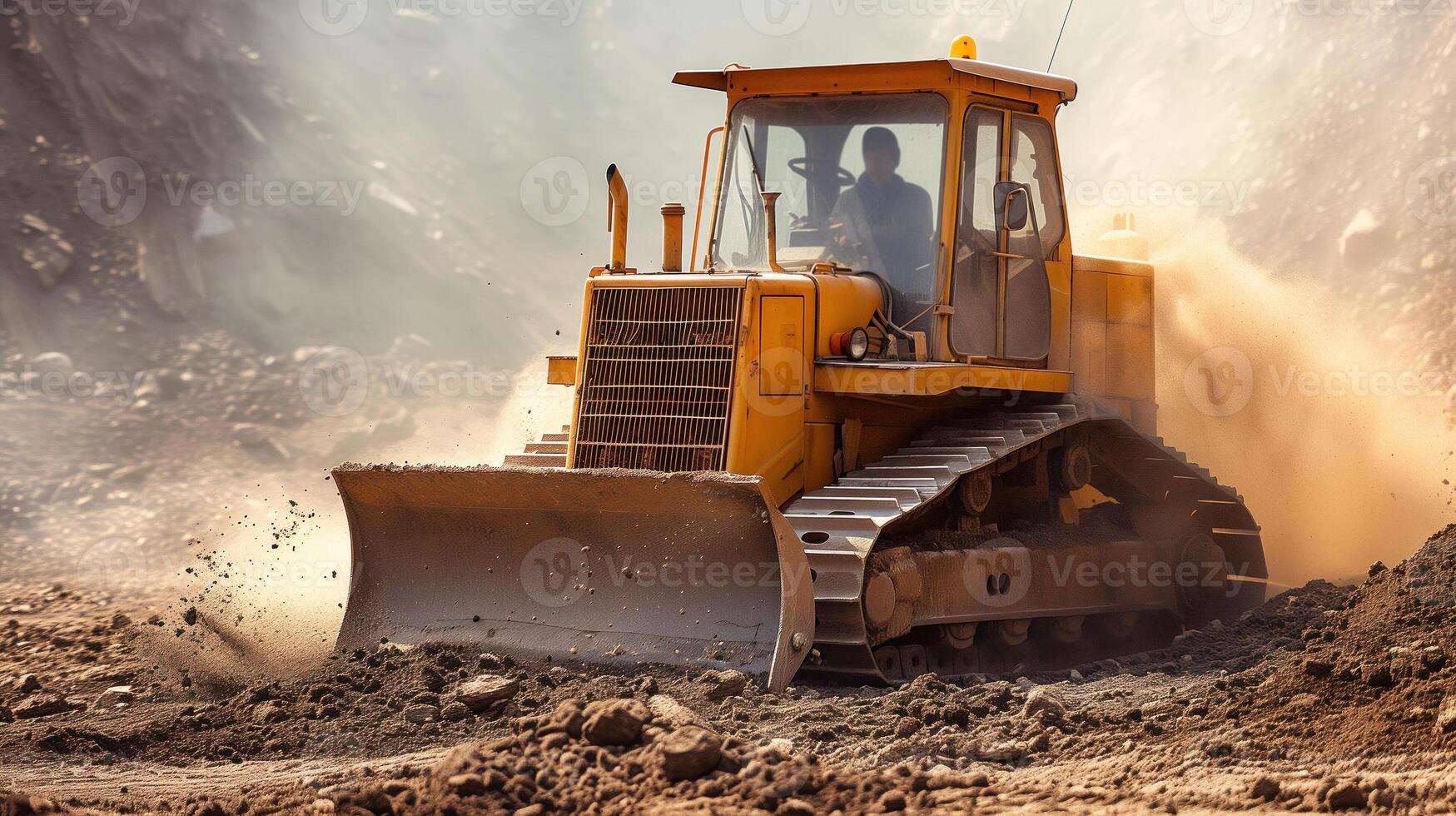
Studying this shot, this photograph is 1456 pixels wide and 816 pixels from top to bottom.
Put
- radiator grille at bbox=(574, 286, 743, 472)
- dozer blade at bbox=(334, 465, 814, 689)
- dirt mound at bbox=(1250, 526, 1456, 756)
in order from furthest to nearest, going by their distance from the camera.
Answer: radiator grille at bbox=(574, 286, 743, 472) < dozer blade at bbox=(334, 465, 814, 689) < dirt mound at bbox=(1250, 526, 1456, 756)

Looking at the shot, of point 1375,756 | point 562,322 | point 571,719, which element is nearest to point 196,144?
point 562,322

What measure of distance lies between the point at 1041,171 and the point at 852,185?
1313mm

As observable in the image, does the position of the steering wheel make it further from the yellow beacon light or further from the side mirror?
the yellow beacon light

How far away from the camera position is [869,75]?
8.88 metres

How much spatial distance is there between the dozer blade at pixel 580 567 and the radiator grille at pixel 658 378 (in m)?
0.47

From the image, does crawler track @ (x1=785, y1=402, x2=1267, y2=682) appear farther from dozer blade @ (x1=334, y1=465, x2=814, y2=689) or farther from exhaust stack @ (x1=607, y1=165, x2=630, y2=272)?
exhaust stack @ (x1=607, y1=165, x2=630, y2=272)

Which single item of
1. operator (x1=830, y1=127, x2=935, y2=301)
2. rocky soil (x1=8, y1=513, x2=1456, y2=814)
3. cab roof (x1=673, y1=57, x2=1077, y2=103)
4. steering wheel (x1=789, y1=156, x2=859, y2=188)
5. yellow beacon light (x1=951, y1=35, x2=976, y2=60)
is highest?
yellow beacon light (x1=951, y1=35, x2=976, y2=60)

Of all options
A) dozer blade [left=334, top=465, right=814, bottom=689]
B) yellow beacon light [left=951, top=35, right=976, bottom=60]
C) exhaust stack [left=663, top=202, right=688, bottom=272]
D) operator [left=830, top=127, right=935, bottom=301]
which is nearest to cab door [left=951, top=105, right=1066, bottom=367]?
operator [left=830, top=127, right=935, bottom=301]

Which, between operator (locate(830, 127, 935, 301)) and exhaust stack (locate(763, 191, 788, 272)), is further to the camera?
operator (locate(830, 127, 935, 301))

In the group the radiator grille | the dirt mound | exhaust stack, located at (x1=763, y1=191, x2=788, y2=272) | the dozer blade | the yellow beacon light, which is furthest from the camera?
the yellow beacon light

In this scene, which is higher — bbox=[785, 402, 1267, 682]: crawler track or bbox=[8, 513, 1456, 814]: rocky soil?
bbox=[785, 402, 1267, 682]: crawler track

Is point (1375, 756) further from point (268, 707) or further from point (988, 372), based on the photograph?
point (268, 707)

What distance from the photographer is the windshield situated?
8773 millimetres

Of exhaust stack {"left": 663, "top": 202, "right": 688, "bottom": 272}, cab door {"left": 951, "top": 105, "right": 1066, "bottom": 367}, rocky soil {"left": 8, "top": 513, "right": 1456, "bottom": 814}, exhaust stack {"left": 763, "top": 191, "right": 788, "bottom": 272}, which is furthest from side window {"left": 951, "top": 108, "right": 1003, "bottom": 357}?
rocky soil {"left": 8, "top": 513, "right": 1456, "bottom": 814}
